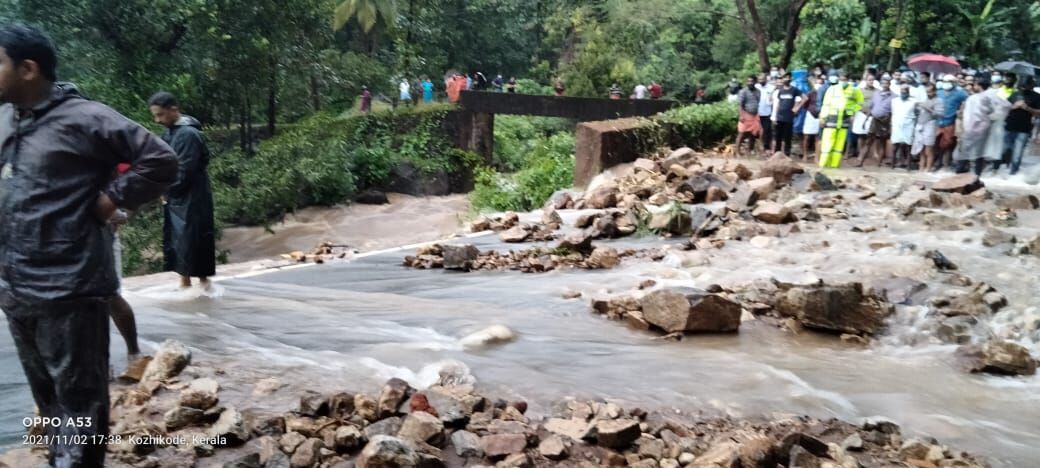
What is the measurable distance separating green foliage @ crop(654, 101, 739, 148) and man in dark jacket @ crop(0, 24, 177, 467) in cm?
1261

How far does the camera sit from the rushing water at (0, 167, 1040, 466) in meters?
4.64

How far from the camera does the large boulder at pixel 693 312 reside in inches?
233

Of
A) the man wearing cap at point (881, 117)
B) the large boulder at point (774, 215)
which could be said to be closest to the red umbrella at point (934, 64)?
the man wearing cap at point (881, 117)

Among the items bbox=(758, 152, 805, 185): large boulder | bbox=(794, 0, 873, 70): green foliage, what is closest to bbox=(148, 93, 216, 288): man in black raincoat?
bbox=(758, 152, 805, 185): large boulder

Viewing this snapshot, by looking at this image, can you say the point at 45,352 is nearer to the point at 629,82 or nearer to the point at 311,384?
the point at 311,384

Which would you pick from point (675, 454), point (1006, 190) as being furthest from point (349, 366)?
point (1006, 190)

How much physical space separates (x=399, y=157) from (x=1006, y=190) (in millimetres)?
15816

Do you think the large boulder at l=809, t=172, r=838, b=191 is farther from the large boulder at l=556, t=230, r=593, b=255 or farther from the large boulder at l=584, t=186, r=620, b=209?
the large boulder at l=556, t=230, r=593, b=255

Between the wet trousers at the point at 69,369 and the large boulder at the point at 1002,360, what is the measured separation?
16.6 ft

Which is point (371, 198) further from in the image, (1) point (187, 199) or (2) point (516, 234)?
(1) point (187, 199)

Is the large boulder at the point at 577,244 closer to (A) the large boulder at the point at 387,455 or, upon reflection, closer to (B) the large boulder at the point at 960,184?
(B) the large boulder at the point at 960,184

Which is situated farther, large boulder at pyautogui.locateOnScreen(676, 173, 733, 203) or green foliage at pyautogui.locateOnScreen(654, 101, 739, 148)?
green foliage at pyautogui.locateOnScreen(654, 101, 739, 148)

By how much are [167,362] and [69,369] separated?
1530mm

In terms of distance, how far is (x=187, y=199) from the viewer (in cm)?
579
